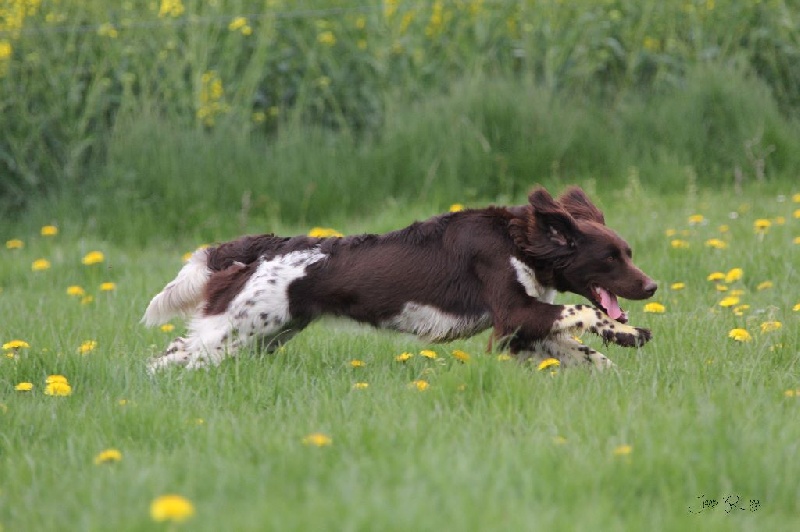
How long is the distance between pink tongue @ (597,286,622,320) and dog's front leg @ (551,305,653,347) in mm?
181

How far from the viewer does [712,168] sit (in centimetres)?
952

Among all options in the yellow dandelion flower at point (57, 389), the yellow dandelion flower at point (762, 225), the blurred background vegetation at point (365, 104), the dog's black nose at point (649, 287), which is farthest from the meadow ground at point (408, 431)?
the blurred background vegetation at point (365, 104)

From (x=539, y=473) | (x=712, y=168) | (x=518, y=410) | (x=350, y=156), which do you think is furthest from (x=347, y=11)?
(x=539, y=473)

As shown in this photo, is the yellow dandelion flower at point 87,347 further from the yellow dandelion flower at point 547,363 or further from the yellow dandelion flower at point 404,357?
the yellow dandelion flower at point 547,363

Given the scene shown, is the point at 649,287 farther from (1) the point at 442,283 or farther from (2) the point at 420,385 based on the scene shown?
(2) the point at 420,385

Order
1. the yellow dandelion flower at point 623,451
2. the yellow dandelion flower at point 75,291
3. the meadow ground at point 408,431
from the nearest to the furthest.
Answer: the meadow ground at point 408,431 → the yellow dandelion flower at point 623,451 → the yellow dandelion flower at point 75,291

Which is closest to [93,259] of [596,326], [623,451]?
[596,326]

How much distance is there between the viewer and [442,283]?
4.81 m

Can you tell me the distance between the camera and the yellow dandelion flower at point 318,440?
11.3ft

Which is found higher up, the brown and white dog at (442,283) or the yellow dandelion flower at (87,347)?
the brown and white dog at (442,283)

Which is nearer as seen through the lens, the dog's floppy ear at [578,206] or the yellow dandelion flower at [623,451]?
the yellow dandelion flower at [623,451]

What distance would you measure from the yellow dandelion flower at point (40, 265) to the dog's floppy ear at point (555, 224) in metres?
4.02

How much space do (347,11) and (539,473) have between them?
25.5 feet

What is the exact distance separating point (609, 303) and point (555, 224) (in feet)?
1.40
